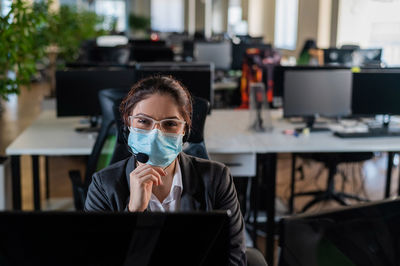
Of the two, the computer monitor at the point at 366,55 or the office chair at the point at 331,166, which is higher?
the computer monitor at the point at 366,55

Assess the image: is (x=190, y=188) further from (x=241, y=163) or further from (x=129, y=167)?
(x=241, y=163)

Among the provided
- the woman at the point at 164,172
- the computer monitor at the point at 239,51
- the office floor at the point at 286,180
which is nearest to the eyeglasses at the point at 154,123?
the woman at the point at 164,172

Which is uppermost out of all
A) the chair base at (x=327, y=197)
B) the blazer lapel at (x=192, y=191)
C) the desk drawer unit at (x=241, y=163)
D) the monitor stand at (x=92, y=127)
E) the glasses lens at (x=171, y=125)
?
the glasses lens at (x=171, y=125)

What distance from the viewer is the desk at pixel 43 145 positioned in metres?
2.96

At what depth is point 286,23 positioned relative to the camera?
12.2 metres

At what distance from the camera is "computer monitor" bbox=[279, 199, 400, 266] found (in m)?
0.84

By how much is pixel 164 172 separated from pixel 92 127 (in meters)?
2.18

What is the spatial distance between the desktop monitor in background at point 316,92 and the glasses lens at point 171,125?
2.18 meters

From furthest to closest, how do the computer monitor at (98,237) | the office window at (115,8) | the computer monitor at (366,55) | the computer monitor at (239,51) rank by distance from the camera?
the office window at (115,8)
the computer monitor at (239,51)
the computer monitor at (366,55)
the computer monitor at (98,237)

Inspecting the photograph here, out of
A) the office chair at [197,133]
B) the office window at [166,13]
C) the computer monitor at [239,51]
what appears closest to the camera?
the office chair at [197,133]

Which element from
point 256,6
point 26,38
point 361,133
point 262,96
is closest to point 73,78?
point 26,38

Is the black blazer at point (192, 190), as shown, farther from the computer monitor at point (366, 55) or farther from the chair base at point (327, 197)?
the computer monitor at point (366, 55)

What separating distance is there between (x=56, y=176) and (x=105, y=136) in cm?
267

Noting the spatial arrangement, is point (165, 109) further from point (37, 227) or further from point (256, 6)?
point (256, 6)
